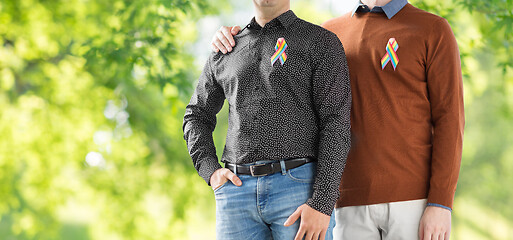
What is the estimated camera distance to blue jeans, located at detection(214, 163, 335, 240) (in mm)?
1655

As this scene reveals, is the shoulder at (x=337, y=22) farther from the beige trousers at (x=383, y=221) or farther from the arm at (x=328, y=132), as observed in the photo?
the beige trousers at (x=383, y=221)

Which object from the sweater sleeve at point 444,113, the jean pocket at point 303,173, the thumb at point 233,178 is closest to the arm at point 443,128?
the sweater sleeve at point 444,113

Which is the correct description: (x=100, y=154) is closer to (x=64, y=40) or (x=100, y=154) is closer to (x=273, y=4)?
(x=64, y=40)

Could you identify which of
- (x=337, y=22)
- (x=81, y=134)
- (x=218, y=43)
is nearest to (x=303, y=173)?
(x=218, y=43)

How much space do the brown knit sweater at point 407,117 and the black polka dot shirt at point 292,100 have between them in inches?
8.3

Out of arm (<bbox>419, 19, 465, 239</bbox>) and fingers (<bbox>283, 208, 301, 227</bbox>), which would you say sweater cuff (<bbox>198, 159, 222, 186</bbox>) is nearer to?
fingers (<bbox>283, 208, 301, 227</bbox>)

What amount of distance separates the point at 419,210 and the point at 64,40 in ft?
18.4

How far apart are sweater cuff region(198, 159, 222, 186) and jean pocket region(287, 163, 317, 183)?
33cm

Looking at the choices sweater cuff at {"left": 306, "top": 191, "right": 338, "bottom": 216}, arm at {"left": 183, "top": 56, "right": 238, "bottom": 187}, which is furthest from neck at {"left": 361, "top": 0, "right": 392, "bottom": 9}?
sweater cuff at {"left": 306, "top": 191, "right": 338, "bottom": 216}

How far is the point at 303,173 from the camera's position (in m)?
1.68

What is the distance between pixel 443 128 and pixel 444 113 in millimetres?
55

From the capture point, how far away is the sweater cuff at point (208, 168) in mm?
1878

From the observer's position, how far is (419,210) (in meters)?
1.86

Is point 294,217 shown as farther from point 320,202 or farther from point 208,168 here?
point 208,168
